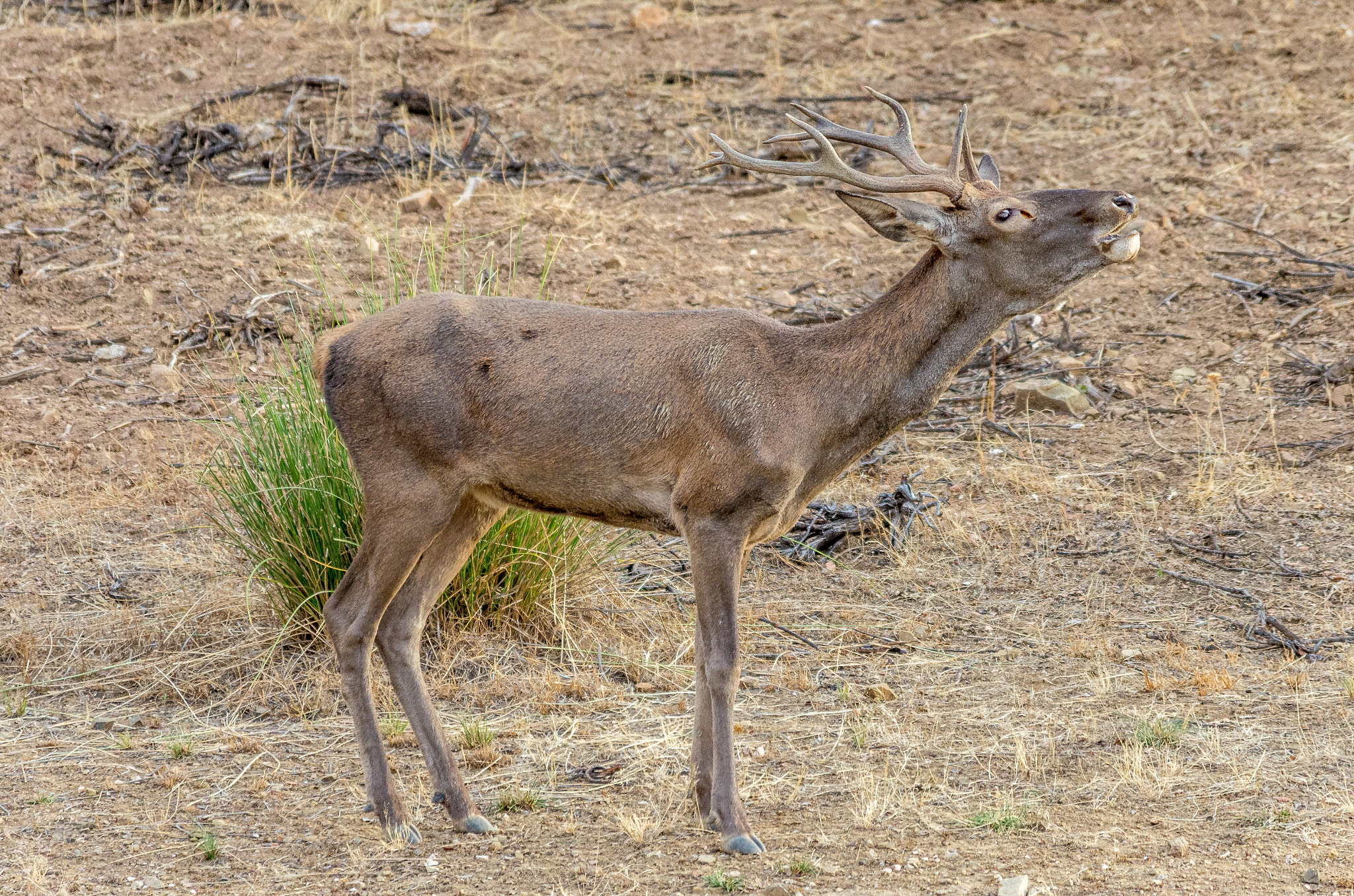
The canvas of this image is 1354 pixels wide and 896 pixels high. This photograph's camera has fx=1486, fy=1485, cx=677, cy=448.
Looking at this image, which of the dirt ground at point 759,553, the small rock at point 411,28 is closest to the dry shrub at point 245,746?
the dirt ground at point 759,553

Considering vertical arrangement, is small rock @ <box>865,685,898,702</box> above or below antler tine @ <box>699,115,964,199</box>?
below

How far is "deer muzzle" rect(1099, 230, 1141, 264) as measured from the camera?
5160 mm

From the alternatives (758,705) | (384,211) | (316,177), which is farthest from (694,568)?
(316,177)

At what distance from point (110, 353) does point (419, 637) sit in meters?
5.39

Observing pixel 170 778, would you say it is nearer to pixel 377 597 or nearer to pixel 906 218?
pixel 377 597

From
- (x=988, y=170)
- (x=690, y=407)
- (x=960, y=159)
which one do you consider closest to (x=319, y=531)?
(x=690, y=407)

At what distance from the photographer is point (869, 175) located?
542 cm

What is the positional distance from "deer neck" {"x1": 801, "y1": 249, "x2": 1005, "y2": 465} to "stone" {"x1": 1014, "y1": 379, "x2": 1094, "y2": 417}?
4266 mm

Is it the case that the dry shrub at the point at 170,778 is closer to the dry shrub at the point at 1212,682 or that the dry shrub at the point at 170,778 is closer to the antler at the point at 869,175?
the antler at the point at 869,175

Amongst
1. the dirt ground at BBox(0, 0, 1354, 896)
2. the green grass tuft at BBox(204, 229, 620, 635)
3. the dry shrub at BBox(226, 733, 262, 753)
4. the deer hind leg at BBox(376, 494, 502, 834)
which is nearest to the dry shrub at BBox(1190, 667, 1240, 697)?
the dirt ground at BBox(0, 0, 1354, 896)

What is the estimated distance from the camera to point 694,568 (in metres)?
5.22

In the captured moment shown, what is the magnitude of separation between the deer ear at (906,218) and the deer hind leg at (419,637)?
180 cm

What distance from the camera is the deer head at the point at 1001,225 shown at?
5.21 m

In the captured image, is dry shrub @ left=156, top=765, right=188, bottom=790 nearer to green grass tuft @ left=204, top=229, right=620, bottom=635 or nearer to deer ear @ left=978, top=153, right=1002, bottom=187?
green grass tuft @ left=204, top=229, right=620, bottom=635
